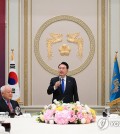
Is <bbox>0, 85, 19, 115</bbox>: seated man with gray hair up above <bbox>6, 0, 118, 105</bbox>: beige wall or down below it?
below

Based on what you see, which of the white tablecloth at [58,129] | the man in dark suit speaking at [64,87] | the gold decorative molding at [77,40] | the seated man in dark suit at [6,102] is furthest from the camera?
the gold decorative molding at [77,40]

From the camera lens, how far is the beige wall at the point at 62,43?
7832 millimetres

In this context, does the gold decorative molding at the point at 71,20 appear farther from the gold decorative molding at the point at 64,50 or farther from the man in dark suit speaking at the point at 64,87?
the man in dark suit speaking at the point at 64,87

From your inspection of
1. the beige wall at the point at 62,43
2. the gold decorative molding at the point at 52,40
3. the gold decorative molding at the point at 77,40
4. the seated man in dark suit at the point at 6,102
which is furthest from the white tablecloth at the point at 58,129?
the gold decorative molding at the point at 77,40

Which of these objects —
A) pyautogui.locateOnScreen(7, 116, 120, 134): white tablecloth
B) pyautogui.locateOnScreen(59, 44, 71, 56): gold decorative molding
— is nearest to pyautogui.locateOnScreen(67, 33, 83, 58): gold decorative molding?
pyautogui.locateOnScreen(59, 44, 71, 56): gold decorative molding

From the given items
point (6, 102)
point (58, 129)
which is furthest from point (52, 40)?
point (58, 129)

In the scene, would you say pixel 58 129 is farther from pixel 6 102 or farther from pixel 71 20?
pixel 71 20

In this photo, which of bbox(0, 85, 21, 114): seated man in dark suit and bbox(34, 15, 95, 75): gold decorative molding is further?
bbox(34, 15, 95, 75): gold decorative molding

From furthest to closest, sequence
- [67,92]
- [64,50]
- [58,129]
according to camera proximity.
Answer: [64,50]
[67,92]
[58,129]

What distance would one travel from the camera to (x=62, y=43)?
796cm

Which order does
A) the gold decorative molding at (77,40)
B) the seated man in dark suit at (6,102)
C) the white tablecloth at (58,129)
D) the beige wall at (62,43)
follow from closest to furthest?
the white tablecloth at (58,129) < the seated man in dark suit at (6,102) < the beige wall at (62,43) < the gold decorative molding at (77,40)

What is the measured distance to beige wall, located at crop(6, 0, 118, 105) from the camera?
7.83 meters

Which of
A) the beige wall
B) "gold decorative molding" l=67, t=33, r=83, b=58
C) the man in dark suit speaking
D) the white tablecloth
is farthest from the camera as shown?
"gold decorative molding" l=67, t=33, r=83, b=58

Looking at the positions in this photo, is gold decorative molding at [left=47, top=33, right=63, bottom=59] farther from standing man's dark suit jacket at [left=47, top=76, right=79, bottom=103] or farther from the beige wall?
standing man's dark suit jacket at [left=47, top=76, right=79, bottom=103]
